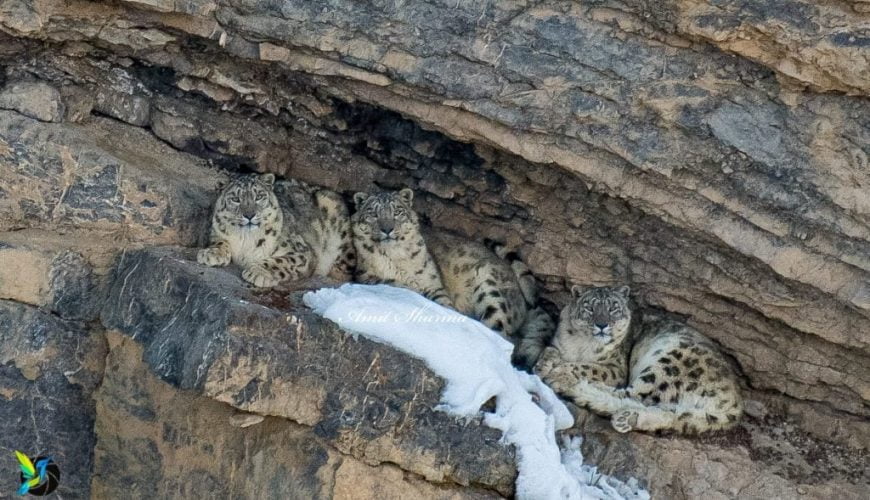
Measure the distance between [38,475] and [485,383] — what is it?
11.7 ft

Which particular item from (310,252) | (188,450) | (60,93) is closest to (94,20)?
(60,93)

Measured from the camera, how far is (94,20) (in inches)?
373

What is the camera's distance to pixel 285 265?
10016mm

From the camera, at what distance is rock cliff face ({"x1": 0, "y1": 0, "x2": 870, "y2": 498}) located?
8.49 m

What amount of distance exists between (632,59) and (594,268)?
2.44m

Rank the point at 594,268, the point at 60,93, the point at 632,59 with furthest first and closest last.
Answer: the point at 594,268 → the point at 60,93 → the point at 632,59

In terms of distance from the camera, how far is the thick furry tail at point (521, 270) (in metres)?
11.2

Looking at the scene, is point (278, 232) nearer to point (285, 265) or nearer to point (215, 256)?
point (285, 265)

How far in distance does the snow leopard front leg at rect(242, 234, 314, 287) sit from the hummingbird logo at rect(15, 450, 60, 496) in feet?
7.05

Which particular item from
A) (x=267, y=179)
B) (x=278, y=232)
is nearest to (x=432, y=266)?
(x=278, y=232)

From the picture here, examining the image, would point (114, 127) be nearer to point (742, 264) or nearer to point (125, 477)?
point (125, 477)

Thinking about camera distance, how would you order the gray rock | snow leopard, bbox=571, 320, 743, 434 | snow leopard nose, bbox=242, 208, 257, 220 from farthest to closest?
snow leopard nose, bbox=242, 208, 257, 220, the gray rock, snow leopard, bbox=571, 320, 743, 434

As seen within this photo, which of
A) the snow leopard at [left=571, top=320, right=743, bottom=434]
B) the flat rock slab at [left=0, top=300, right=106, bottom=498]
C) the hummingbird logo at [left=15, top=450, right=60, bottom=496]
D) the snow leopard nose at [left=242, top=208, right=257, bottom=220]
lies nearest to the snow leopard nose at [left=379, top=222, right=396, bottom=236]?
the snow leopard nose at [left=242, top=208, right=257, bottom=220]

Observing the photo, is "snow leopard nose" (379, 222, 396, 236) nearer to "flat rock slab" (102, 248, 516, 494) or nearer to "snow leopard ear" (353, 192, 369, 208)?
"snow leopard ear" (353, 192, 369, 208)
